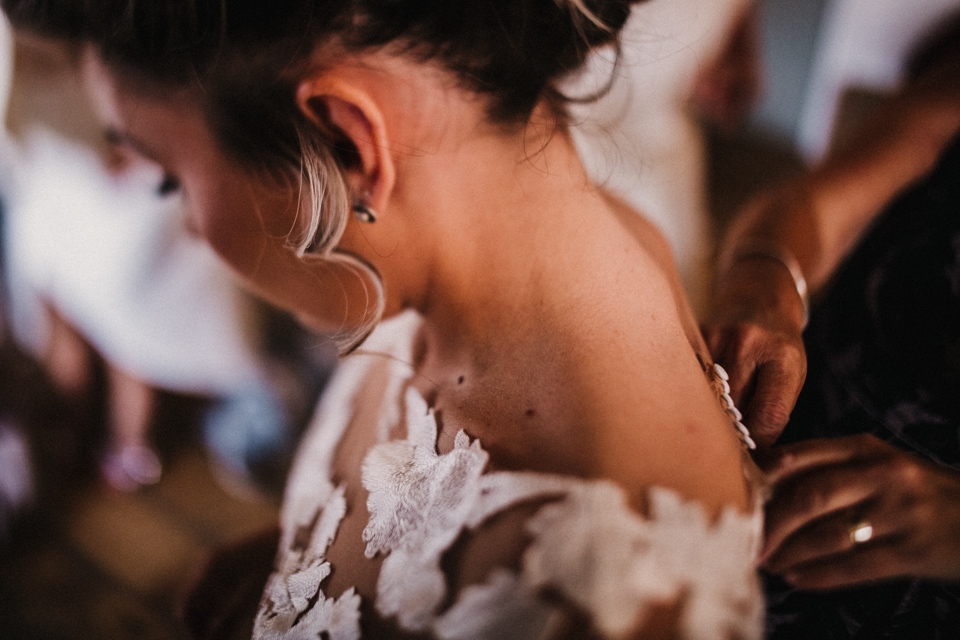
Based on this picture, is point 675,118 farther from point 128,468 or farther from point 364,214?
point 128,468

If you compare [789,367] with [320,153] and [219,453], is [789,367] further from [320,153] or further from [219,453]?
[219,453]

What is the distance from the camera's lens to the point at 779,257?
0.69m

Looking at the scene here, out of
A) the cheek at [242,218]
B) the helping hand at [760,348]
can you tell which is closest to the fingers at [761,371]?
the helping hand at [760,348]

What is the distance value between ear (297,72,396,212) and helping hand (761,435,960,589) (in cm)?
37

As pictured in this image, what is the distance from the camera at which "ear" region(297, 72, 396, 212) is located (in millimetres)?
414

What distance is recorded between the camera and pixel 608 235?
0.46 metres

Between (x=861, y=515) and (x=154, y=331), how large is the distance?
4.26 ft

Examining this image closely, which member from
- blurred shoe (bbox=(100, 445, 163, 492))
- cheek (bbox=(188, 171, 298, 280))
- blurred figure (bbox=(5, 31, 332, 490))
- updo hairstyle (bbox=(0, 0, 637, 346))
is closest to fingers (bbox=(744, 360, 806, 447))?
updo hairstyle (bbox=(0, 0, 637, 346))

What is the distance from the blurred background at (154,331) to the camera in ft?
3.76

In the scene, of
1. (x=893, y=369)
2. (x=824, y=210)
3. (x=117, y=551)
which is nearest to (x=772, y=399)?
(x=893, y=369)

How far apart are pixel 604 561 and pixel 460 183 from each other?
0.30 meters

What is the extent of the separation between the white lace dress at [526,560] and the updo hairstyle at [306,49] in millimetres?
231

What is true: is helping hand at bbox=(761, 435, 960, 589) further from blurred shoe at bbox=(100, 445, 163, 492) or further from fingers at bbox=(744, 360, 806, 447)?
blurred shoe at bbox=(100, 445, 163, 492)

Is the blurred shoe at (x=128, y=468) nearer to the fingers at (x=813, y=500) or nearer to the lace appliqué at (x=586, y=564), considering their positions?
the lace appliqué at (x=586, y=564)
